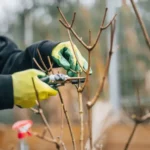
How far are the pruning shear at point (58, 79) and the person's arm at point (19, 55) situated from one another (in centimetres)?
23

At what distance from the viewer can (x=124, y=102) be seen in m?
3.73

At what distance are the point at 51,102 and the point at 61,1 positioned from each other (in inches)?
58.5

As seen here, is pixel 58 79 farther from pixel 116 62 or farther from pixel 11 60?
pixel 116 62

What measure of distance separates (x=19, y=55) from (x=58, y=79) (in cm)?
47

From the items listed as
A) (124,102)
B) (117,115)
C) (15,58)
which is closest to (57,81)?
(15,58)

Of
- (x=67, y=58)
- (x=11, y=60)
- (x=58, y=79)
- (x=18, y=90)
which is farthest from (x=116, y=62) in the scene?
(x=58, y=79)

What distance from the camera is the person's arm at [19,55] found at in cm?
150

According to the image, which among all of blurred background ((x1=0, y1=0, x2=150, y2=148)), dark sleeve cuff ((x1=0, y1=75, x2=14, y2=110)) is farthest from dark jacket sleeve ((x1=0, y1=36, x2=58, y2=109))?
blurred background ((x1=0, y1=0, x2=150, y2=148))

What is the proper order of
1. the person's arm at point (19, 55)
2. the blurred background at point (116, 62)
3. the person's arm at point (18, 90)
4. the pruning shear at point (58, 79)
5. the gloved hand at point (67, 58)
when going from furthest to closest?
the blurred background at point (116, 62)
the person's arm at point (19, 55)
the gloved hand at point (67, 58)
the person's arm at point (18, 90)
the pruning shear at point (58, 79)

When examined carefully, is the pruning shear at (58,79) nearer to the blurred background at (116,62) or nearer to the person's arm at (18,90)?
the person's arm at (18,90)

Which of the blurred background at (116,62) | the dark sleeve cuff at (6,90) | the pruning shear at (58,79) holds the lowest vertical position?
the blurred background at (116,62)

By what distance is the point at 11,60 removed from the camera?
164 centimetres

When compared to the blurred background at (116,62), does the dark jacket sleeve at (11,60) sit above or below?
above

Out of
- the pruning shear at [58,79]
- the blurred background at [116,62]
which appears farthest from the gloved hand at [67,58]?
the blurred background at [116,62]
